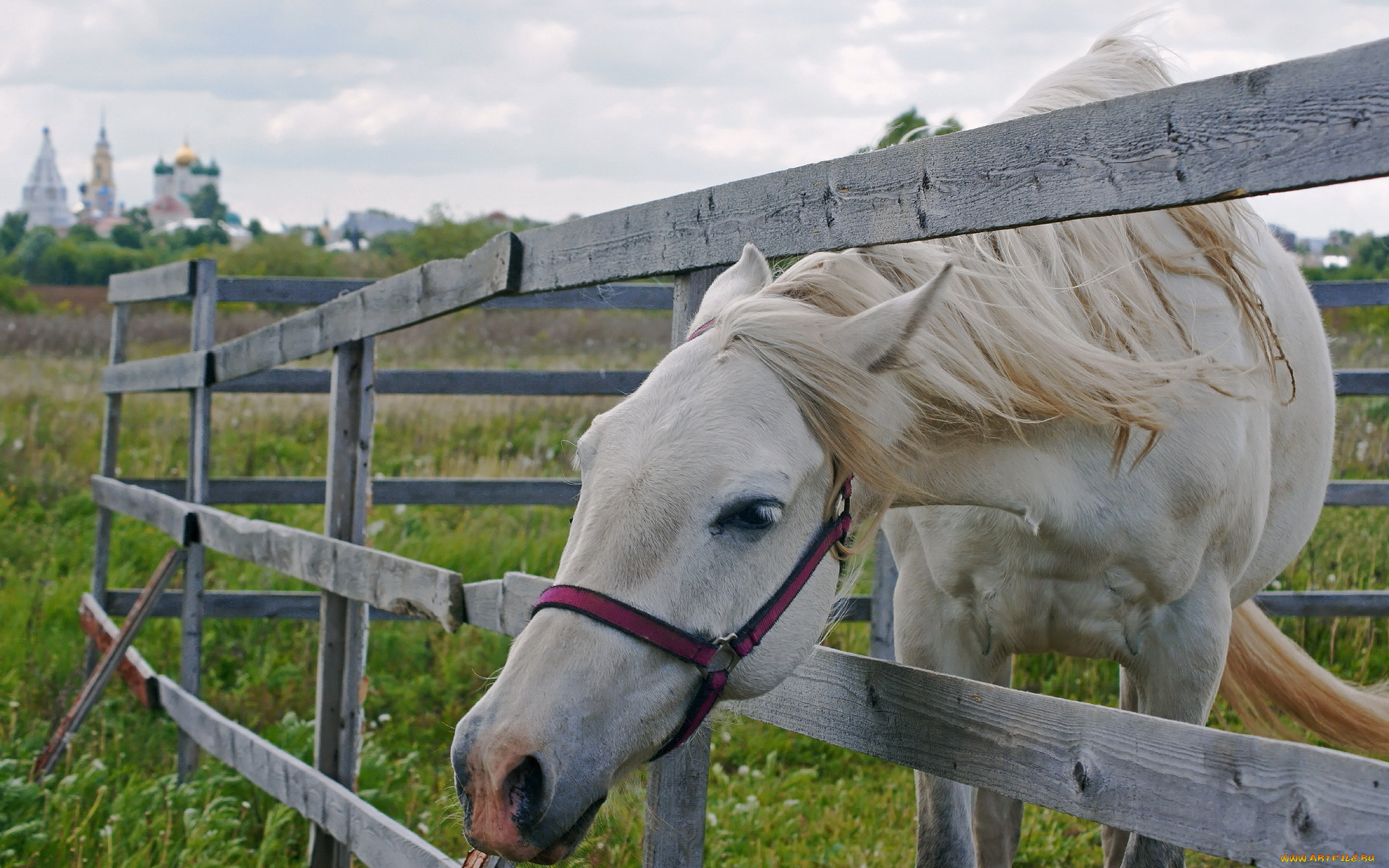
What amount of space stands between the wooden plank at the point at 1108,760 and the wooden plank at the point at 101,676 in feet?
11.6

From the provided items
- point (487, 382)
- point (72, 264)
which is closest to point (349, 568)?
point (487, 382)

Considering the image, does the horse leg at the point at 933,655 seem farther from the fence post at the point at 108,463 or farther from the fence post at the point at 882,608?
the fence post at the point at 108,463

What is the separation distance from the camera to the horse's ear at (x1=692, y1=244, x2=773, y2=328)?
1.83m

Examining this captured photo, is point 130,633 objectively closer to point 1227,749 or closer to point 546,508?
point 546,508

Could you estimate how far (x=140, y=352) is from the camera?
18859 mm

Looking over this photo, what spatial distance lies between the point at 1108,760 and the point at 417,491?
178 inches

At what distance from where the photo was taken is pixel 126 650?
4402 mm

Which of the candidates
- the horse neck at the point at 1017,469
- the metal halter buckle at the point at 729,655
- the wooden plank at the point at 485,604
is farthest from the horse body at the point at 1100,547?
the wooden plank at the point at 485,604

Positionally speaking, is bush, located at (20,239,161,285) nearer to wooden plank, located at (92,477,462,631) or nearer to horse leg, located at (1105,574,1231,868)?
wooden plank, located at (92,477,462,631)

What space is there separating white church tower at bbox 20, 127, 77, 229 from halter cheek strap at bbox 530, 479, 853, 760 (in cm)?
14916

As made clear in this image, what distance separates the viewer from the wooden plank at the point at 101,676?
404cm

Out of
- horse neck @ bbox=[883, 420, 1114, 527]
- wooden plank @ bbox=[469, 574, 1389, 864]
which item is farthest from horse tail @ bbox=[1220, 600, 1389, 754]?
wooden plank @ bbox=[469, 574, 1389, 864]

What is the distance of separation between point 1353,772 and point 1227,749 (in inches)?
5.9

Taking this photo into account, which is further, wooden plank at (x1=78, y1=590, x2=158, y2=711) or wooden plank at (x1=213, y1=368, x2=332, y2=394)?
wooden plank at (x1=213, y1=368, x2=332, y2=394)
